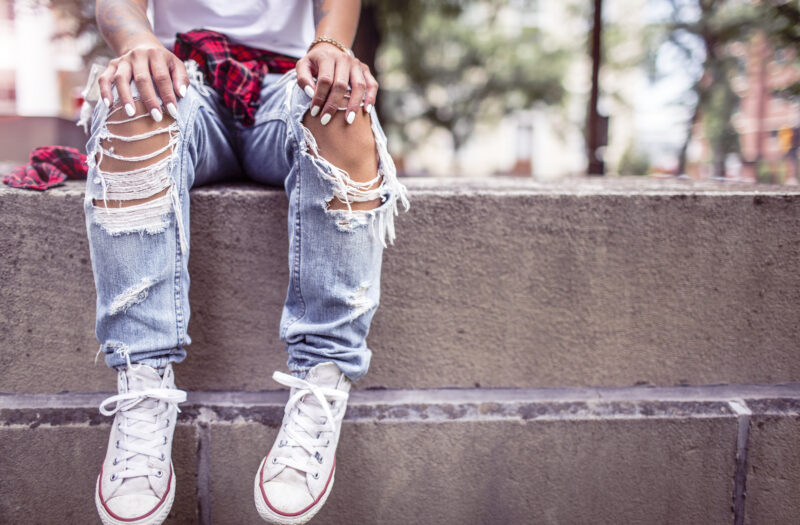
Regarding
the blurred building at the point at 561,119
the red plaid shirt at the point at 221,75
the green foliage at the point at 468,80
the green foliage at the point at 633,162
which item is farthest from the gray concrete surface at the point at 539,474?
the green foliage at the point at 633,162

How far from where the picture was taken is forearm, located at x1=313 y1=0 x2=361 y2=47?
143cm

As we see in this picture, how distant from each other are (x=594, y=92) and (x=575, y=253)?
2.80 meters

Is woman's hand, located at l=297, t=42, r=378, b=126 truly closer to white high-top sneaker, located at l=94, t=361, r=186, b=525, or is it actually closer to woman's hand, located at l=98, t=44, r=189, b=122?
woman's hand, located at l=98, t=44, r=189, b=122

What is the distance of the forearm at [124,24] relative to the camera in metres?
1.29

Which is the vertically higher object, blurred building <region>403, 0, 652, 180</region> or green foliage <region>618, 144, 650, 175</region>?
blurred building <region>403, 0, 652, 180</region>

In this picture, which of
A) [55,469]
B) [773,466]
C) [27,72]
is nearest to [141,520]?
[55,469]

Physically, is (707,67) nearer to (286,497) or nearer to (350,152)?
(350,152)

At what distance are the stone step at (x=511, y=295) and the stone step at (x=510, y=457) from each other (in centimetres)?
6

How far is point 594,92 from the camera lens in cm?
390

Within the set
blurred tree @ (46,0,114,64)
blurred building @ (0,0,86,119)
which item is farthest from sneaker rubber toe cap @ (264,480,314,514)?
blurred building @ (0,0,86,119)

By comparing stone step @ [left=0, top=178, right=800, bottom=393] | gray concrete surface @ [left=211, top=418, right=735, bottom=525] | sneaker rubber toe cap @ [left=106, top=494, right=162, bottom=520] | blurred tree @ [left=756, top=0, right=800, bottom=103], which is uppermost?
blurred tree @ [left=756, top=0, right=800, bottom=103]

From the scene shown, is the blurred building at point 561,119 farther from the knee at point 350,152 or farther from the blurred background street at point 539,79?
the knee at point 350,152

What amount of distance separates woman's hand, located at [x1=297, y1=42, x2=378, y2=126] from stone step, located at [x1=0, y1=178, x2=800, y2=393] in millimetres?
362

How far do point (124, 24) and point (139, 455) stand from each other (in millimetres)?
1029
